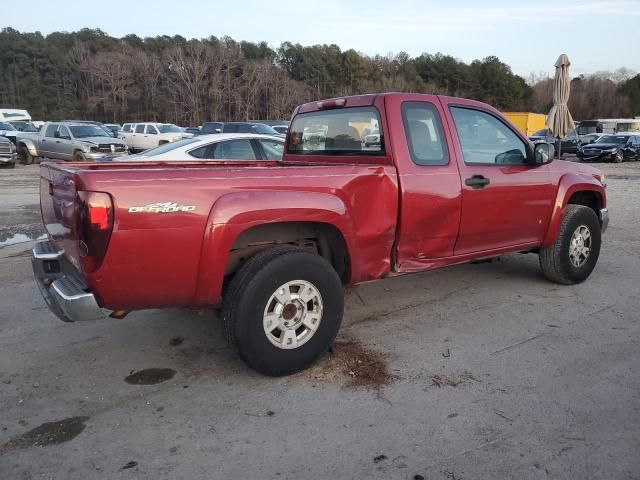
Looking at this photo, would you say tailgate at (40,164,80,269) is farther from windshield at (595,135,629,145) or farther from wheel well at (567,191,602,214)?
windshield at (595,135,629,145)

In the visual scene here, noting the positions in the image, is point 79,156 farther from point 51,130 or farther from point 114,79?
point 114,79

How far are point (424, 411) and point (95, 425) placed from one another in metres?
1.93

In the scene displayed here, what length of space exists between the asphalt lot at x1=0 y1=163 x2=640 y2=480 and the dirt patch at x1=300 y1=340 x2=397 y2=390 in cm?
2

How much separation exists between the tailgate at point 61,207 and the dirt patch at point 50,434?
91 cm

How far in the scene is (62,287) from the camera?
3.21 metres

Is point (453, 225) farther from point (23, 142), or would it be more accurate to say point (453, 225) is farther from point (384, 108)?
point (23, 142)

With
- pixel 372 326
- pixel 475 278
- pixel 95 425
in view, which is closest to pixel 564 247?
pixel 475 278

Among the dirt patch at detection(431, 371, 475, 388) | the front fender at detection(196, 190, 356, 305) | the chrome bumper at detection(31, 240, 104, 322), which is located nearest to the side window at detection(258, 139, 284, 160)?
the chrome bumper at detection(31, 240, 104, 322)

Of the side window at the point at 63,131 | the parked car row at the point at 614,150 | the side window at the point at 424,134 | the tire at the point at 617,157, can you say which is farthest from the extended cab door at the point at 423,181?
the tire at the point at 617,157

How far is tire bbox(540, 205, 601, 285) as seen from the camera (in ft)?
17.8

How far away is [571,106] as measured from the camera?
271ft

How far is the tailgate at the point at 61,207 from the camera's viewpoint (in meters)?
3.08

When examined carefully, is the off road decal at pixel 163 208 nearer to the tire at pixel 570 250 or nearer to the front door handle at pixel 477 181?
the front door handle at pixel 477 181

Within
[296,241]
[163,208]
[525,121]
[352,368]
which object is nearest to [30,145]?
[296,241]
